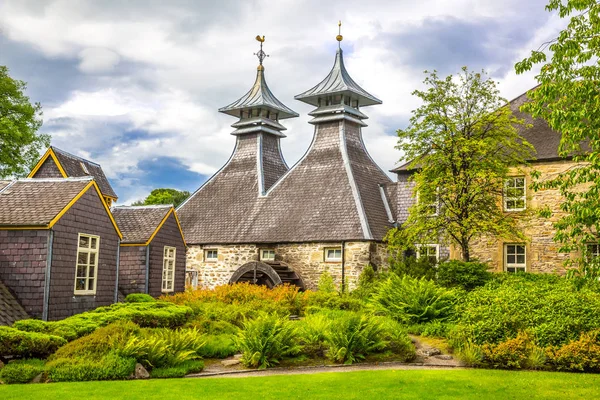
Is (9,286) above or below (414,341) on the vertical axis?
above

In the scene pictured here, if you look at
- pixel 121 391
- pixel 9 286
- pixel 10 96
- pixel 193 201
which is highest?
pixel 10 96

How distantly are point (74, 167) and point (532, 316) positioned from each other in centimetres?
1622

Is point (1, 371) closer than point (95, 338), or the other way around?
point (1, 371)

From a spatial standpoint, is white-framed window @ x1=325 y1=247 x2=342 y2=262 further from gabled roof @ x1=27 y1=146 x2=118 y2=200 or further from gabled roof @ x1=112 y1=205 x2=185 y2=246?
gabled roof @ x1=27 y1=146 x2=118 y2=200

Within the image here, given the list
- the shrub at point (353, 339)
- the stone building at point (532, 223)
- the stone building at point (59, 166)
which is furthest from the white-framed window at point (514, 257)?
the stone building at point (59, 166)

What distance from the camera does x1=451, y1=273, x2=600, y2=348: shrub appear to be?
12.9 meters

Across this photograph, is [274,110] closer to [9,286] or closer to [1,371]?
[9,286]

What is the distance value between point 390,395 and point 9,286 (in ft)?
32.9

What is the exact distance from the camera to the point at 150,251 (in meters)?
22.2

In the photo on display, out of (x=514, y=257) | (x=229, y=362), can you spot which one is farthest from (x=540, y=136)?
(x=229, y=362)

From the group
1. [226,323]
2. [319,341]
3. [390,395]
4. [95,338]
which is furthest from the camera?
[226,323]

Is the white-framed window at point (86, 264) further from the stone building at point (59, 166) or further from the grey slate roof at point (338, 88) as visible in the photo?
the grey slate roof at point (338, 88)

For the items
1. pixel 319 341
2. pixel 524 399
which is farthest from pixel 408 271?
pixel 524 399

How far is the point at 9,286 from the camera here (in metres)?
15.5
